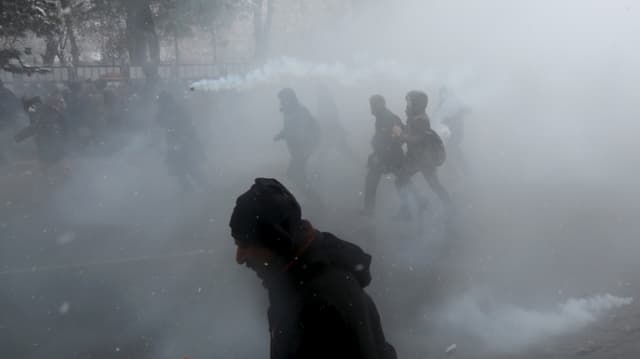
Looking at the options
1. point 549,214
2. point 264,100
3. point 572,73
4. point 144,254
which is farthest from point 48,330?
point 572,73

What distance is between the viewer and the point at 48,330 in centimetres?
611

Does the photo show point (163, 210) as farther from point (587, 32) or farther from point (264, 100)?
point (587, 32)

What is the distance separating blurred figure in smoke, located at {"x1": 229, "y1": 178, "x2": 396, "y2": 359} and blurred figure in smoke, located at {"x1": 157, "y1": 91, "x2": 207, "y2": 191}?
8534 mm

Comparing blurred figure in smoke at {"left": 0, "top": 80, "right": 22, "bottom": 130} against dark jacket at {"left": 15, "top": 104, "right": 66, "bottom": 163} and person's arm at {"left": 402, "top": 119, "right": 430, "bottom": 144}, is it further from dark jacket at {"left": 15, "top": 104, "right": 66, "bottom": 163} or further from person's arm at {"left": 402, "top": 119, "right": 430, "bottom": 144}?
Result: person's arm at {"left": 402, "top": 119, "right": 430, "bottom": 144}

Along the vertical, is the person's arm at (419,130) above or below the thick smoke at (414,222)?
above

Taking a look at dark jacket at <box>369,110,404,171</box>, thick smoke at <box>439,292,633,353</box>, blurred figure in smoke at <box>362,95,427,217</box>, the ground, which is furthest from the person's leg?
thick smoke at <box>439,292,633,353</box>

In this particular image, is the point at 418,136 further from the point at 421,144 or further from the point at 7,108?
the point at 7,108

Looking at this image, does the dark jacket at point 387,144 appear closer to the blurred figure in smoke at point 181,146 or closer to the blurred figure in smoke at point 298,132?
the blurred figure in smoke at point 298,132

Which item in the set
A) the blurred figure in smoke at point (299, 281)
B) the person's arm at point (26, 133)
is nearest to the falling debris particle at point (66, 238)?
the person's arm at point (26, 133)

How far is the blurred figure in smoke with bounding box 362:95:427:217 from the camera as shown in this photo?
9016 millimetres

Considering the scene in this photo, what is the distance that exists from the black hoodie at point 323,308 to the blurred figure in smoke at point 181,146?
8548 mm

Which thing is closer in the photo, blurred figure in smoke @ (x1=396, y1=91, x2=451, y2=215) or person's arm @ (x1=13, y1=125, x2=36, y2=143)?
blurred figure in smoke @ (x1=396, y1=91, x2=451, y2=215)

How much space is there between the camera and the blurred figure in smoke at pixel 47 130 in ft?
40.2

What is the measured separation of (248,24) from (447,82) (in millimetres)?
23705
